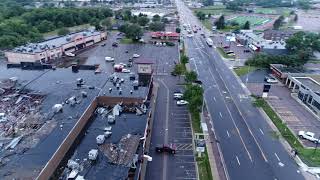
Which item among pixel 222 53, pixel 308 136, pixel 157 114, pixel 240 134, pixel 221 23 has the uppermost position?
pixel 221 23

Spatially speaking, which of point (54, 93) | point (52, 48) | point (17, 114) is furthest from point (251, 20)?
point (17, 114)

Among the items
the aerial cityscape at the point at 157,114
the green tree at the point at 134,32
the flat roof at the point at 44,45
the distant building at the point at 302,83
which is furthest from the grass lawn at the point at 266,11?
the flat roof at the point at 44,45

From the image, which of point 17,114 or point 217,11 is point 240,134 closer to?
point 17,114

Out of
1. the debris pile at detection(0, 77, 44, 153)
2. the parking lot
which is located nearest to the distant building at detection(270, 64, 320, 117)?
the parking lot

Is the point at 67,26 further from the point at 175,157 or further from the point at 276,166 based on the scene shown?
the point at 276,166

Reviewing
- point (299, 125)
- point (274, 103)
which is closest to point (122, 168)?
point (299, 125)

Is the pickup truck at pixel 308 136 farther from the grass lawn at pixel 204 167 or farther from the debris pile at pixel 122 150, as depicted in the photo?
the debris pile at pixel 122 150
